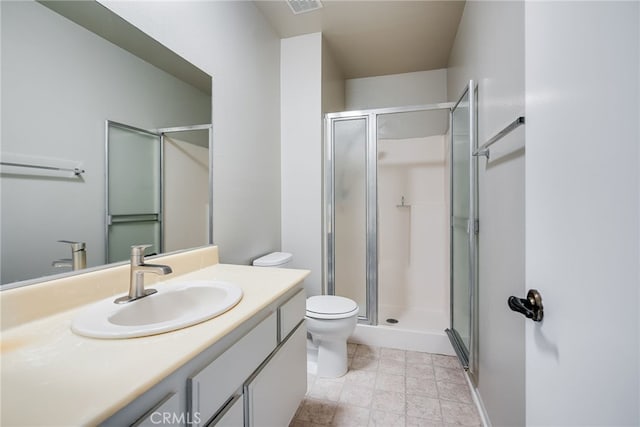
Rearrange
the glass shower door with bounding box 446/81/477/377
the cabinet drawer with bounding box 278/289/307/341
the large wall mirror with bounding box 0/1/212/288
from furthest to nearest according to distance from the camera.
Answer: the glass shower door with bounding box 446/81/477/377
the cabinet drawer with bounding box 278/289/307/341
the large wall mirror with bounding box 0/1/212/288

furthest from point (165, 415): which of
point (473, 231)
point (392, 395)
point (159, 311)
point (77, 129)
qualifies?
point (473, 231)

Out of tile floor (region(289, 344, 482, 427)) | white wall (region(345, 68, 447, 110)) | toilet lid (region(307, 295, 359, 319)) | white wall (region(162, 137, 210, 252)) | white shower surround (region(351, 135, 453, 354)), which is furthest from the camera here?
white wall (region(345, 68, 447, 110))

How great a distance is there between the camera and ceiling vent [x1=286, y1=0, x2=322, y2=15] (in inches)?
77.3

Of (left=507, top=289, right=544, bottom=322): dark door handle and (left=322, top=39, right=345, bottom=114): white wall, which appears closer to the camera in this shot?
(left=507, top=289, right=544, bottom=322): dark door handle

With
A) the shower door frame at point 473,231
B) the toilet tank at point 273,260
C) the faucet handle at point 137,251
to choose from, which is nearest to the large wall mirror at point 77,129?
the faucet handle at point 137,251

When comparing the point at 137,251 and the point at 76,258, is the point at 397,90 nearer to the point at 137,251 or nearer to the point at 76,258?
the point at 137,251

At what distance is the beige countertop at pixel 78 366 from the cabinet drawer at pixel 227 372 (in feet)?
0.30

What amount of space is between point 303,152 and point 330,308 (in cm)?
133

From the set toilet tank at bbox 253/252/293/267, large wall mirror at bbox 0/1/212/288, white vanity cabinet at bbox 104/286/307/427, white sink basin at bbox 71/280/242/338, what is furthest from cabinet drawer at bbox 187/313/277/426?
toilet tank at bbox 253/252/293/267

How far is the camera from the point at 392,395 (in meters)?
1.68

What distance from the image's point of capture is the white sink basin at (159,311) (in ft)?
2.25

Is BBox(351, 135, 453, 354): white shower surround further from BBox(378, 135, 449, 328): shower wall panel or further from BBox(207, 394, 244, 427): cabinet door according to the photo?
BBox(207, 394, 244, 427): cabinet door

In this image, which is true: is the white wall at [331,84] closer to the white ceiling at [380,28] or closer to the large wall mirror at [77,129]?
the white ceiling at [380,28]

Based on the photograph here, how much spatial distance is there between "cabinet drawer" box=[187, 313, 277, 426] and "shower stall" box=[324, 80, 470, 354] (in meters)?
1.45
